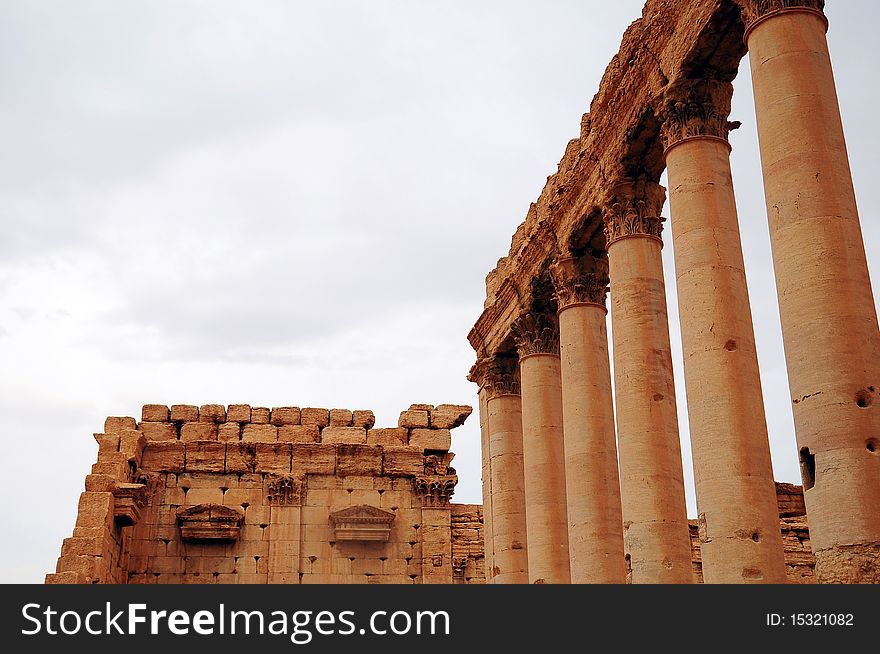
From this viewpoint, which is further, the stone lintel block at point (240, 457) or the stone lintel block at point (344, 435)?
the stone lintel block at point (344, 435)

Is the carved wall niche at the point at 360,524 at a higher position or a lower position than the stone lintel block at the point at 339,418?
lower

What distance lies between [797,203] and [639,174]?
6.05 m

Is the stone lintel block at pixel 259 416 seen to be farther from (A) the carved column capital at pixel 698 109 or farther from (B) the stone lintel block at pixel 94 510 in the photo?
(A) the carved column capital at pixel 698 109

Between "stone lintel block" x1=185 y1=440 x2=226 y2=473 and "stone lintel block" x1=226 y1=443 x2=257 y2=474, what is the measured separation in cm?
15

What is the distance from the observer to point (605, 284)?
19062mm

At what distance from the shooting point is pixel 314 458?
28.6 m

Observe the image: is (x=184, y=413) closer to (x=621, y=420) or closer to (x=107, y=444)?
(x=107, y=444)

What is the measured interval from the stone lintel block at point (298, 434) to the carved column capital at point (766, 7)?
63.2ft

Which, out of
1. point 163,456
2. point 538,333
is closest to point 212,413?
point 163,456

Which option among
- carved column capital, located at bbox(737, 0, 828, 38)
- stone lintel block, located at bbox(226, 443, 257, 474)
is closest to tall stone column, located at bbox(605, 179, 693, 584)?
carved column capital, located at bbox(737, 0, 828, 38)

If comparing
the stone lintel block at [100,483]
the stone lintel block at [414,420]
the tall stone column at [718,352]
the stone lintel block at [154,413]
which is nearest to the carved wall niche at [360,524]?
the stone lintel block at [414,420]

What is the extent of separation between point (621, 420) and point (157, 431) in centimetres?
1661

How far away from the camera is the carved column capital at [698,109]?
1424 centimetres

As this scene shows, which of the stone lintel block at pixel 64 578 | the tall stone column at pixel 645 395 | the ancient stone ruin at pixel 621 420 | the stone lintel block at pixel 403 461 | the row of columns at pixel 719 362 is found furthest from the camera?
the stone lintel block at pixel 403 461
